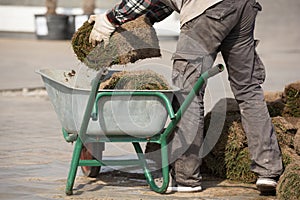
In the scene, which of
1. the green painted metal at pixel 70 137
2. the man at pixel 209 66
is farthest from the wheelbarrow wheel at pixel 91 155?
the man at pixel 209 66

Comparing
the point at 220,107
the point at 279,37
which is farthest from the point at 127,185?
the point at 279,37

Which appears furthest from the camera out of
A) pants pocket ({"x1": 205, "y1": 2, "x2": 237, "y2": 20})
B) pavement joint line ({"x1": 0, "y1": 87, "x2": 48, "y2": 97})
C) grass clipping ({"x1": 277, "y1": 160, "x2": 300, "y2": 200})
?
pavement joint line ({"x1": 0, "y1": 87, "x2": 48, "y2": 97})

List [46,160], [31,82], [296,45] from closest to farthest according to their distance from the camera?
[46,160] < [31,82] < [296,45]

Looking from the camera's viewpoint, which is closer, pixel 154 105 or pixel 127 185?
pixel 154 105

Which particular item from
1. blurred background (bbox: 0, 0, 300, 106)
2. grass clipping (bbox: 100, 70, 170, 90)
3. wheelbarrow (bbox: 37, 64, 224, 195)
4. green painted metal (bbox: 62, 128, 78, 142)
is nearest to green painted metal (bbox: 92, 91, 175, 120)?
wheelbarrow (bbox: 37, 64, 224, 195)

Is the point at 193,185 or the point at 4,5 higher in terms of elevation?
the point at 193,185

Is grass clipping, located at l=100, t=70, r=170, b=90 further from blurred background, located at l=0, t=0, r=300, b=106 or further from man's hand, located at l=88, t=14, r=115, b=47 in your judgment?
blurred background, located at l=0, t=0, r=300, b=106

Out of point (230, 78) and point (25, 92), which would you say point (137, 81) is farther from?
point (25, 92)

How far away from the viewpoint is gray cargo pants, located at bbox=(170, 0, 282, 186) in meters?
4.73

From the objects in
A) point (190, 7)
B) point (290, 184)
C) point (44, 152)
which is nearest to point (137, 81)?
point (190, 7)

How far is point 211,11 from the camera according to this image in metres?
4.70

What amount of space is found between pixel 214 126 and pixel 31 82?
681 cm

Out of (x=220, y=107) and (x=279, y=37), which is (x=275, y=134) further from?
(x=279, y=37)

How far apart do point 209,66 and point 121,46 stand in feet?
1.91
